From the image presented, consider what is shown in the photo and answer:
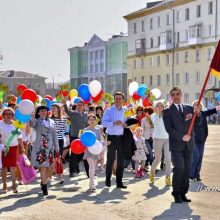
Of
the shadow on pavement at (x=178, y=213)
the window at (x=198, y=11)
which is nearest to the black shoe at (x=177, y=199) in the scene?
the shadow on pavement at (x=178, y=213)

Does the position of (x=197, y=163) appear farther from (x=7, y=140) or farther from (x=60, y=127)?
(x=7, y=140)

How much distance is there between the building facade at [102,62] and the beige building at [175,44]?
20.1 feet

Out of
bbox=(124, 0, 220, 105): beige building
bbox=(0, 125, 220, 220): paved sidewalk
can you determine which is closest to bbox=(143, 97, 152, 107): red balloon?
bbox=(0, 125, 220, 220): paved sidewalk

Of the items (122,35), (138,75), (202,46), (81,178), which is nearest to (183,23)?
(202,46)

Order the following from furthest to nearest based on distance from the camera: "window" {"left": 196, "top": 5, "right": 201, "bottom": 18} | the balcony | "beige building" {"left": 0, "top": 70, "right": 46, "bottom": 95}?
"beige building" {"left": 0, "top": 70, "right": 46, "bottom": 95} → "window" {"left": 196, "top": 5, "right": 201, "bottom": 18} → the balcony

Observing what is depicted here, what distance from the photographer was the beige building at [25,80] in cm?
10869

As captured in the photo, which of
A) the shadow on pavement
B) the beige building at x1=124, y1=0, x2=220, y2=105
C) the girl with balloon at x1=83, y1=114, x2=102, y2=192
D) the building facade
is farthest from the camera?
the building facade

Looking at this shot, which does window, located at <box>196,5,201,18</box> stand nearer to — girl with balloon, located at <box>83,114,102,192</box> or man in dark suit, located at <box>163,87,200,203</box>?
girl with balloon, located at <box>83,114,102,192</box>

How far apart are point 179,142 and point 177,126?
10.7 inches

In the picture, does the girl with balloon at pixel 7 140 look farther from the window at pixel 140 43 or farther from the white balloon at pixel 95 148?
the window at pixel 140 43

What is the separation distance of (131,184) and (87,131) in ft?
5.03

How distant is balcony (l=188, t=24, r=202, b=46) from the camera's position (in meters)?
58.6

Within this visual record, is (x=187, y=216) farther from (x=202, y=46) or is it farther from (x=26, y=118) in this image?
(x=202, y=46)

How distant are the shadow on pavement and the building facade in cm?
6846
